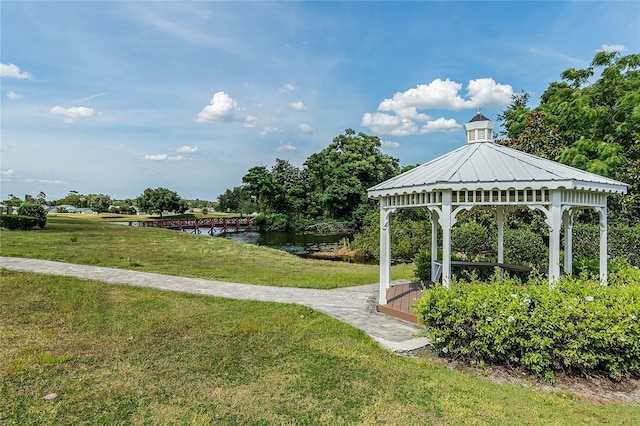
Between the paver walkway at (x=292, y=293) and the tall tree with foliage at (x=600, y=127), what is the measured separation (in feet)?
35.2

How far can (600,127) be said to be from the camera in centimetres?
1639

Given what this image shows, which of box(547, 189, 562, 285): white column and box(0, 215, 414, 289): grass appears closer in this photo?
box(547, 189, 562, 285): white column

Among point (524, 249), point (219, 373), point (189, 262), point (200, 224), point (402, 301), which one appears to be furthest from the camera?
point (200, 224)

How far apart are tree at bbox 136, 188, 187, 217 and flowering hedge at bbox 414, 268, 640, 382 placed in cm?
6162

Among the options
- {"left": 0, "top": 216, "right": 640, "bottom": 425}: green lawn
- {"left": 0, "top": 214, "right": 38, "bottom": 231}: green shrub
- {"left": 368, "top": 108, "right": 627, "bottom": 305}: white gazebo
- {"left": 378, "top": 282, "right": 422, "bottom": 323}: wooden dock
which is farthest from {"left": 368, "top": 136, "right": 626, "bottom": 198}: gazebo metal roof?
{"left": 0, "top": 214, "right": 38, "bottom": 231}: green shrub

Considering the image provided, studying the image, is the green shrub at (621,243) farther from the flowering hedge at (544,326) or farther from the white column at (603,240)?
the flowering hedge at (544,326)

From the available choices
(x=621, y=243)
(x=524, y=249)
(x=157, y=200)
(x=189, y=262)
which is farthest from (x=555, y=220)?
(x=157, y=200)

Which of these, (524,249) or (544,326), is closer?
(544,326)

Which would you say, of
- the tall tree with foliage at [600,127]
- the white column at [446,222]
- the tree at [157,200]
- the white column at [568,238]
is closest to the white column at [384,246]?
the white column at [446,222]

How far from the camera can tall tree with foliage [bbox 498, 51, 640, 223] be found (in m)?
13.7

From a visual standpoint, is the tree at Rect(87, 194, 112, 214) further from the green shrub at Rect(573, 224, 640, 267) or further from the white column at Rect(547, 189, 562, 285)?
the white column at Rect(547, 189, 562, 285)

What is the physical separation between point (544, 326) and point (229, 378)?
147 inches

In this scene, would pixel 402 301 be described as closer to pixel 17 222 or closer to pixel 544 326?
pixel 544 326

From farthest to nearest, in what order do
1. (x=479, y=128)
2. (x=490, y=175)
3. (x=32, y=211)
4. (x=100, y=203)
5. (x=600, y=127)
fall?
(x=100, y=203)
(x=32, y=211)
(x=600, y=127)
(x=479, y=128)
(x=490, y=175)
